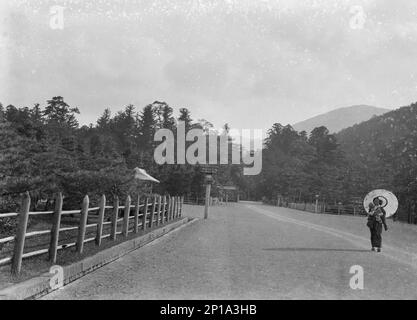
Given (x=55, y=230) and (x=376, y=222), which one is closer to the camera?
(x=55, y=230)

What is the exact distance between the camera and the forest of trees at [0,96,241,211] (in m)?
16.4

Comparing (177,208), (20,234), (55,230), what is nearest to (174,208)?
(177,208)

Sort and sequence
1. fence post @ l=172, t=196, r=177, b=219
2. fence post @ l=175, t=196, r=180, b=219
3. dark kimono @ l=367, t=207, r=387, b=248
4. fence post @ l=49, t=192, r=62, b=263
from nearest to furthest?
fence post @ l=49, t=192, r=62, b=263 < dark kimono @ l=367, t=207, r=387, b=248 < fence post @ l=172, t=196, r=177, b=219 < fence post @ l=175, t=196, r=180, b=219

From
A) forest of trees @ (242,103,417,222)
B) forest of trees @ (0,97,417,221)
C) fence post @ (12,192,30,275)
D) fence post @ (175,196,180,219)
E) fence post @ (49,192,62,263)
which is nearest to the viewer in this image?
fence post @ (12,192,30,275)

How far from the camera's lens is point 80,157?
109ft

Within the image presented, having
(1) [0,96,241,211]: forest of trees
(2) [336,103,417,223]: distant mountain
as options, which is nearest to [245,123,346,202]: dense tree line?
(2) [336,103,417,223]: distant mountain

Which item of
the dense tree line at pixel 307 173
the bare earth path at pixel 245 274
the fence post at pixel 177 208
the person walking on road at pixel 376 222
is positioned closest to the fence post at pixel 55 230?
the bare earth path at pixel 245 274

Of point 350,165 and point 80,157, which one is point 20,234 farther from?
point 350,165

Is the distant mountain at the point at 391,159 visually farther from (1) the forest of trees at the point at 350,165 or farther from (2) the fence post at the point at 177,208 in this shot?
(2) the fence post at the point at 177,208

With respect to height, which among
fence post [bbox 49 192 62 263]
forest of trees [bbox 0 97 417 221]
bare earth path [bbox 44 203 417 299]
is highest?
forest of trees [bbox 0 97 417 221]

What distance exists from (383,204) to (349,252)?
189cm

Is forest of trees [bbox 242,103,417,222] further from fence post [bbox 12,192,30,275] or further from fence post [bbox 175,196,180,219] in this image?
fence post [bbox 12,192,30,275]

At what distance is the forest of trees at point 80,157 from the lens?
16422 millimetres
